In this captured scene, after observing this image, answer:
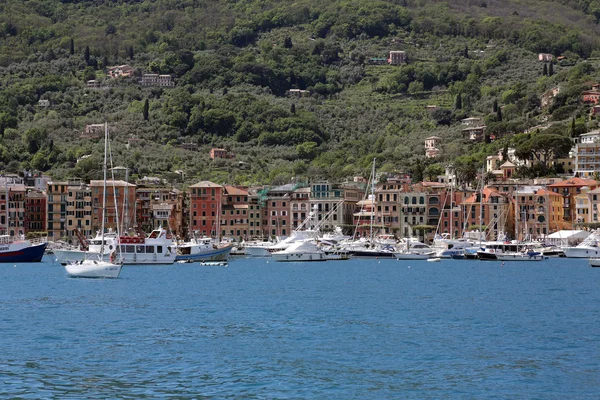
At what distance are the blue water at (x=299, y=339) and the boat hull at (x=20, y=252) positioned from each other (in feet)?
83.6

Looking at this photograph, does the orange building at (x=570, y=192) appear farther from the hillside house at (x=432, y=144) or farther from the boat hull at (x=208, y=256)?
the boat hull at (x=208, y=256)

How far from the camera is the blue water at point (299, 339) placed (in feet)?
103

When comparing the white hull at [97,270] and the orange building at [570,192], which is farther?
the orange building at [570,192]

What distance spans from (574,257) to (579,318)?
59.2 metres

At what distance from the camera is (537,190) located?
400 ft

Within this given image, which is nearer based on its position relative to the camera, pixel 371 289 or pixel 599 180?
pixel 371 289

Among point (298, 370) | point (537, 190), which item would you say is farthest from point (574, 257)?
point (298, 370)

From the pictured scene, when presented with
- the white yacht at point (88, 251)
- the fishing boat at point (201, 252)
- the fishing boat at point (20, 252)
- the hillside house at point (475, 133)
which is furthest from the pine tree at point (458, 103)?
the white yacht at point (88, 251)

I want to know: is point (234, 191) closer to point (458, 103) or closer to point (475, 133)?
point (475, 133)

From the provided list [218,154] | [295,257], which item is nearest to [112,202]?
[295,257]

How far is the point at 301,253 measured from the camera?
95.2 m

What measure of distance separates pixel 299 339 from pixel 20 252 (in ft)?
184

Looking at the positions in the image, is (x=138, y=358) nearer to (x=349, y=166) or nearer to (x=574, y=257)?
(x=574, y=257)

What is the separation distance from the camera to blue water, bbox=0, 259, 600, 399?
31312mm
